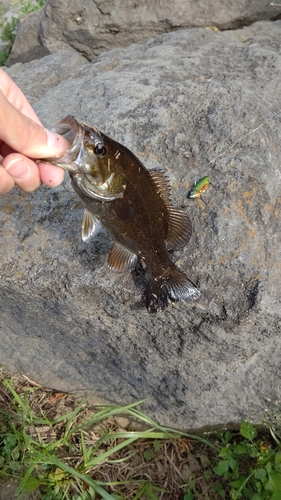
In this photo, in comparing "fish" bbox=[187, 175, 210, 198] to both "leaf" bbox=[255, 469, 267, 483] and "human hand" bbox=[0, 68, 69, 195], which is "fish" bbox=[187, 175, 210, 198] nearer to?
"human hand" bbox=[0, 68, 69, 195]

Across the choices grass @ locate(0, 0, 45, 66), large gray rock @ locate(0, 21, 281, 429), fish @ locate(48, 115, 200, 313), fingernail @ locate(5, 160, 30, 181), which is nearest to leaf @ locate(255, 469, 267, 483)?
large gray rock @ locate(0, 21, 281, 429)

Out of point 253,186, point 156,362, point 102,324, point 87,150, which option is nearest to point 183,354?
point 156,362

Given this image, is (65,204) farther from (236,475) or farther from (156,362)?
(236,475)

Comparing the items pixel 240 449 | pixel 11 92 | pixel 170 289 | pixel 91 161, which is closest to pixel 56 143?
pixel 91 161

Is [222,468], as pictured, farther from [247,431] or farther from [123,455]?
[123,455]

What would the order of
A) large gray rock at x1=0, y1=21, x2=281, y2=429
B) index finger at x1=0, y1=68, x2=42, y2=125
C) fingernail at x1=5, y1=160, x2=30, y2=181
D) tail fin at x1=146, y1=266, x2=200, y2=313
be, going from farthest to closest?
large gray rock at x1=0, y1=21, x2=281, y2=429, tail fin at x1=146, y1=266, x2=200, y2=313, index finger at x1=0, y1=68, x2=42, y2=125, fingernail at x1=5, y1=160, x2=30, y2=181
